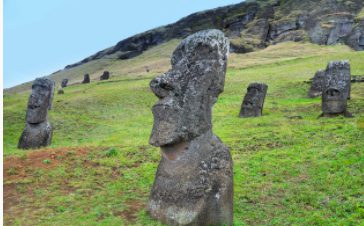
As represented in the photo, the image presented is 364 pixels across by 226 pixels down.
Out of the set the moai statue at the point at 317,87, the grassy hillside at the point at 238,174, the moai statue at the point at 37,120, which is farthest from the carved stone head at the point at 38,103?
the moai statue at the point at 317,87

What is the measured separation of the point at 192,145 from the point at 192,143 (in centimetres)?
4

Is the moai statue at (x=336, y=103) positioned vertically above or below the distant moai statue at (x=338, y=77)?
below

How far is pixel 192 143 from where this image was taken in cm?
959

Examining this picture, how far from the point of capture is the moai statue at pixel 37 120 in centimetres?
2097

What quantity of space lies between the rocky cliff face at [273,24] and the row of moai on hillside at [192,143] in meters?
81.5

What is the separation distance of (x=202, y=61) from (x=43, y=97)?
13285 millimetres

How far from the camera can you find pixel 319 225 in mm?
9688

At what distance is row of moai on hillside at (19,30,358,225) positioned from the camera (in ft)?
30.5

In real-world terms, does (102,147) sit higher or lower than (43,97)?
lower

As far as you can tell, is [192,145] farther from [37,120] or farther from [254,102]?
[254,102]

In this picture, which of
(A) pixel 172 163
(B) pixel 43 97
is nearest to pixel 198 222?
(A) pixel 172 163

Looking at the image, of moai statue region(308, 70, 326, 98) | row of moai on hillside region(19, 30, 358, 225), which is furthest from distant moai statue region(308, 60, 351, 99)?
row of moai on hillside region(19, 30, 358, 225)

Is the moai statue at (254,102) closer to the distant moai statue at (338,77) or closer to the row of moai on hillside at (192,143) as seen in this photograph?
the distant moai statue at (338,77)

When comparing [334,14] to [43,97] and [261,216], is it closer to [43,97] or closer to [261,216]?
[43,97]
